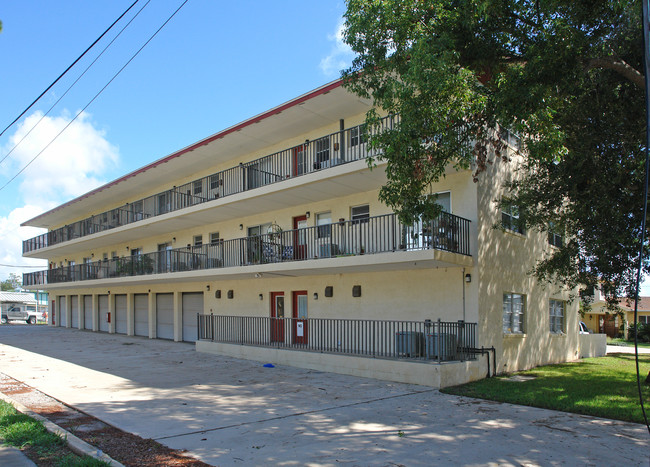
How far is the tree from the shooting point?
367 inches

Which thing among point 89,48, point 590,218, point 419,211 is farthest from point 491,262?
point 89,48

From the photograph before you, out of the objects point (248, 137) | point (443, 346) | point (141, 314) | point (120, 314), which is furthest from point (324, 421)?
point (120, 314)

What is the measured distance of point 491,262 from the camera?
14195 millimetres

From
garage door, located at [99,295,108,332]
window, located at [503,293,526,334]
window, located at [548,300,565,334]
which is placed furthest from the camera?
garage door, located at [99,295,108,332]

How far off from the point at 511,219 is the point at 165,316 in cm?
1823

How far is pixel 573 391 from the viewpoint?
11.3 m

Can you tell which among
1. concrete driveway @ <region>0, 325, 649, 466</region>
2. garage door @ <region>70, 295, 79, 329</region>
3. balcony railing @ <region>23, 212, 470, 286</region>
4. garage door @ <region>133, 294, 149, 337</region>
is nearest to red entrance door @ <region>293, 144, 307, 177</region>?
balcony railing @ <region>23, 212, 470, 286</region>

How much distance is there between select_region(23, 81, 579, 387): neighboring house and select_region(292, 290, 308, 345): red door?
5cm

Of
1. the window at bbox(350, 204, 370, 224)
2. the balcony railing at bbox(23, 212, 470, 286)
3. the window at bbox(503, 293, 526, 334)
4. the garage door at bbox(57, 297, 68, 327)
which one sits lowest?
the garage door at bbox(57, 297, 68, 327)

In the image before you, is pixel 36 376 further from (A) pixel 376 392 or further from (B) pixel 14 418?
(A) pixel 376 392

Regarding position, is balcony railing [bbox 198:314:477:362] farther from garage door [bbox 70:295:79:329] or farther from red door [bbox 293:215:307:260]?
garage door [bbox 70:295:79:329]

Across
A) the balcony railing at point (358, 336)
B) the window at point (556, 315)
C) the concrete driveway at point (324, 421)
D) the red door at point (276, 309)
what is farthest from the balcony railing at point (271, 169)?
the window at point (556, 315)

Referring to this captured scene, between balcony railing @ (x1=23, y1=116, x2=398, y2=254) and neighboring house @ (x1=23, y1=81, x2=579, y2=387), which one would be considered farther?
balcony railing @ (x1=23, y1=116, x2=398, y2=254)

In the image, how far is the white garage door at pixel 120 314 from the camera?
3034 cm
